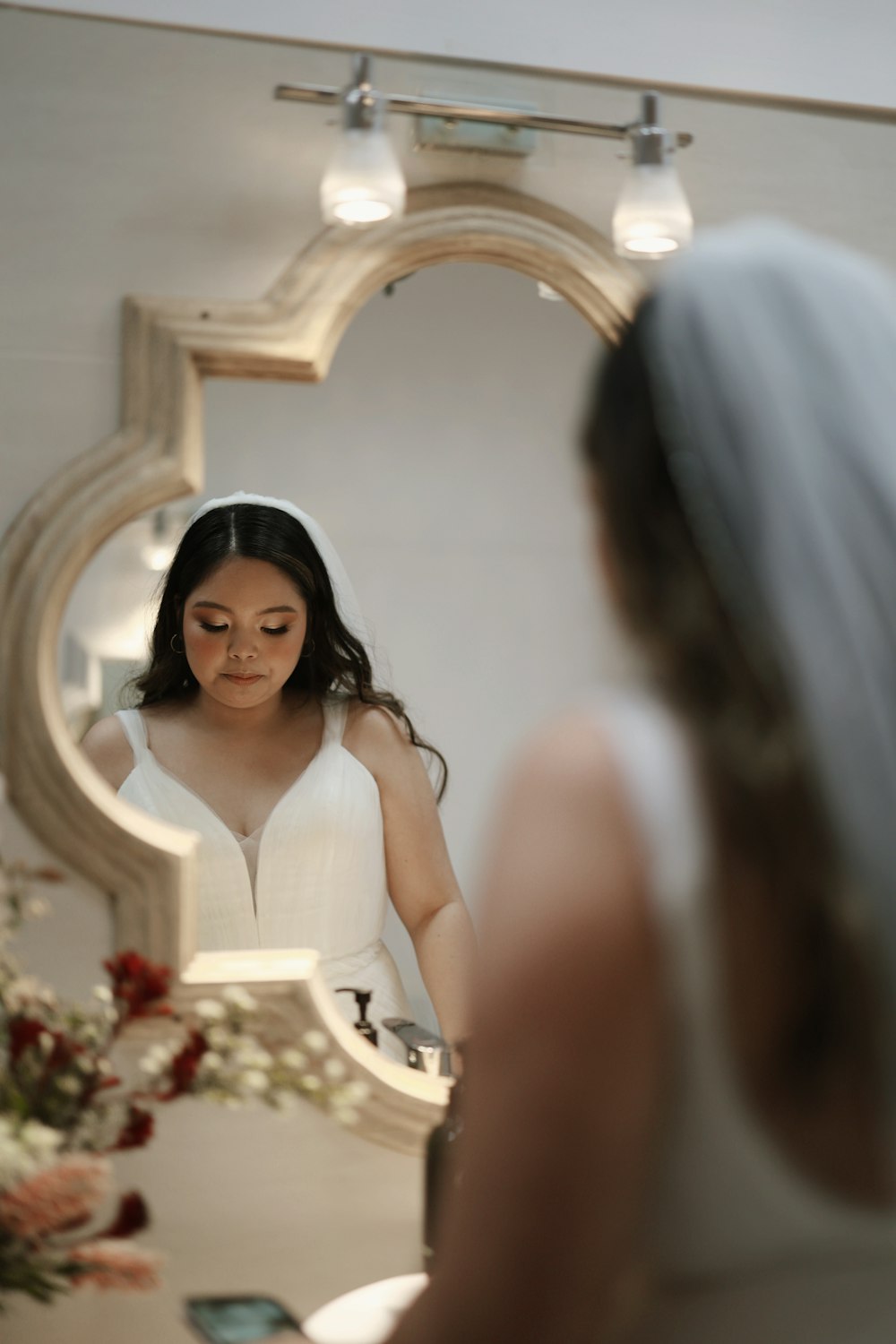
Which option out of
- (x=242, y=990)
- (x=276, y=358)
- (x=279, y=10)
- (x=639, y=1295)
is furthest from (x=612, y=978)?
(x=279, y=10)

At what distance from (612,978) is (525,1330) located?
137mm

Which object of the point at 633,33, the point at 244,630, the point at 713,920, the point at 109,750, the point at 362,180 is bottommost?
the point at 713,920

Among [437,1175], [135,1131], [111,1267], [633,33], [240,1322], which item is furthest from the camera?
[633,33]

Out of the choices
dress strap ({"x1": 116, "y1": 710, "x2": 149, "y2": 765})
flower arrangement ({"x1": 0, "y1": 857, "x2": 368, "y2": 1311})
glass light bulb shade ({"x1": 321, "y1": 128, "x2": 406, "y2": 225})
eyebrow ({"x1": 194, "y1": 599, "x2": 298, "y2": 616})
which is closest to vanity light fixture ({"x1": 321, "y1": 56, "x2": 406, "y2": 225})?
glass light bulb shade ({"x1": 321, "y1": 128, "x2": 406, "y2": 225})

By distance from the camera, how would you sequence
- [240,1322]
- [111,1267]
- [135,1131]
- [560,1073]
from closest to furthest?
[560,1073] < [240,1322] < [111,1267] < [135,1131]

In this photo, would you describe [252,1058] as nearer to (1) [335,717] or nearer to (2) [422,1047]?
(2) [422,1047]

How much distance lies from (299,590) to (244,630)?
55 millimetres

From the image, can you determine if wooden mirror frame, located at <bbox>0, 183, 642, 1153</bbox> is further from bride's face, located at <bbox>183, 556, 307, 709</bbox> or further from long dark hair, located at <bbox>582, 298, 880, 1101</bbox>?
long dark hair, located at <bbox>582, 298, 880, 1101</bbox>

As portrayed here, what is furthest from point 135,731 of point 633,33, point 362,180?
point 633,33

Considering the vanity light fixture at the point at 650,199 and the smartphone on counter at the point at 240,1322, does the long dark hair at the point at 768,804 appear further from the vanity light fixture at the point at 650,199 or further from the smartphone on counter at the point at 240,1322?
the vanity light fixture at the point at 650,199

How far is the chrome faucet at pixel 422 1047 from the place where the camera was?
1.05 meters

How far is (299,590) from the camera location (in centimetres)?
106

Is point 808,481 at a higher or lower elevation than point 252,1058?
higher

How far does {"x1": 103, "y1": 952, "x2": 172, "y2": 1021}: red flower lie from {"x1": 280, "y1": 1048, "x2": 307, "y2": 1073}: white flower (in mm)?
108
